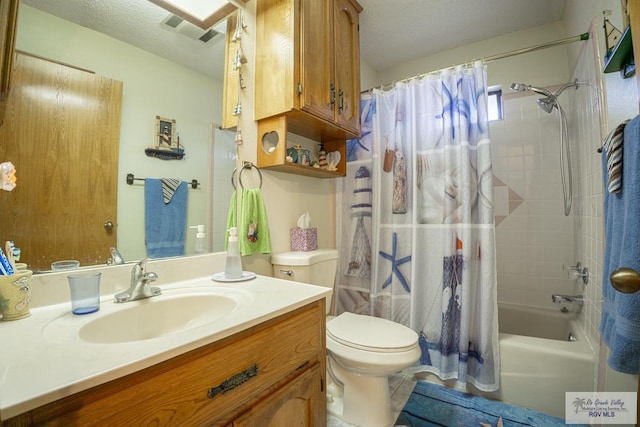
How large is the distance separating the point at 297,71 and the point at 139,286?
1112mm

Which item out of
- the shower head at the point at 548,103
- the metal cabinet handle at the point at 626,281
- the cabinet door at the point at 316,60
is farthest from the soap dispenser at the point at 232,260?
the shower head at the point at 548,103

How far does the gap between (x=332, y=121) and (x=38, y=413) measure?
1442mm

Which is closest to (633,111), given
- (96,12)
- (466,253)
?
(466,253)

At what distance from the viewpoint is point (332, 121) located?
4.84ft

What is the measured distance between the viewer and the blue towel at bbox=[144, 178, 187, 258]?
974 millimetres

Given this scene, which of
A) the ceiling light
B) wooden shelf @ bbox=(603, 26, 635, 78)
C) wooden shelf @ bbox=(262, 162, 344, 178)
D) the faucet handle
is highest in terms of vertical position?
the ceiling light

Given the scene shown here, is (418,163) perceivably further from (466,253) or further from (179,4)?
(179,4)

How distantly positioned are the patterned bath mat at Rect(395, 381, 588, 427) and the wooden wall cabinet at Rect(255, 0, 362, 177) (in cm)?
141

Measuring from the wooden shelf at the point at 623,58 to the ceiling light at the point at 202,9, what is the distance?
1.46 m

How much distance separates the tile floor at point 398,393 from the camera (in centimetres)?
131

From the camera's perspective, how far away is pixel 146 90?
980mm

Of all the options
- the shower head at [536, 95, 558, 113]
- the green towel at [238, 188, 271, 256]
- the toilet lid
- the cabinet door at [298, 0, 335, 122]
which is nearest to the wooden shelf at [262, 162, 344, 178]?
the green towel at [238, 188, 271, 256]

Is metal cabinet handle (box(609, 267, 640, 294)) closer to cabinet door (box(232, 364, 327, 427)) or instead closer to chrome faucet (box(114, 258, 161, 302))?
cabinet door (box(232, 364, 327, 427))


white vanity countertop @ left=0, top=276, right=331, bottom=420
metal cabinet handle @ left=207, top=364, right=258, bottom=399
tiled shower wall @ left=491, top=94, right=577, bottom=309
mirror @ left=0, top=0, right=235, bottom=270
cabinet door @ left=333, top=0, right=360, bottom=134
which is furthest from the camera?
tiled shower wall @ left=491, top=94, right=577, bottom=309
